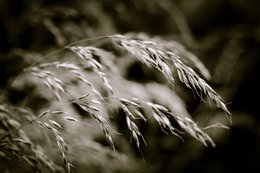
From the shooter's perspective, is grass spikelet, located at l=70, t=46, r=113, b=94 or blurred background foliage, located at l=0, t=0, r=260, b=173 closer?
grass spikelet, located at l=70, t=46, r=113, b=94

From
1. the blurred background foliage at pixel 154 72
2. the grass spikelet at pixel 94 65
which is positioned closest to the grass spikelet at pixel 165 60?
the grass spikelet at pixel 94 65

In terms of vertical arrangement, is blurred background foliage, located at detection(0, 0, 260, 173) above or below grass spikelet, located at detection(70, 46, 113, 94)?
below

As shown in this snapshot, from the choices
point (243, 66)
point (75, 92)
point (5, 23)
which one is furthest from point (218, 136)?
point (5, 23)

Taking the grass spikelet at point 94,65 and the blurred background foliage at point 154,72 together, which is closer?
the grass spikelet at point 94,65

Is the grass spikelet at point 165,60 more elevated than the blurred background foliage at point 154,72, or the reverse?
the grass spikelet at point 165,60

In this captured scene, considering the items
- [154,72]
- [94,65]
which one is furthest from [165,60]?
[154,72]

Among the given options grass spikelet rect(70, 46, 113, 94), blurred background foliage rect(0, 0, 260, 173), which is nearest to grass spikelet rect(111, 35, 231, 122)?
grass spikelet rect(70, 46, 113, 94)

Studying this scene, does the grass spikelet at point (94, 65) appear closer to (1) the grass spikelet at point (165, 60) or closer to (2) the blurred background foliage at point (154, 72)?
(1) the grass spikelet at point (165, 60)

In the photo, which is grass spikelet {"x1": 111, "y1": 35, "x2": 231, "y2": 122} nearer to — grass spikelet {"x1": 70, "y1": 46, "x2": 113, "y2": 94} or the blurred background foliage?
grass spikelet {"x1": 70, "y1": 46, "x2": 113, "y2": 94}
